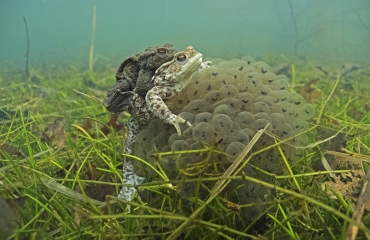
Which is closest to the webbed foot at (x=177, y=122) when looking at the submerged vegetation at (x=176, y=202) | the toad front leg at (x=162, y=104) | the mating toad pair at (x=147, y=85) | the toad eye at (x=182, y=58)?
the toad front leg at (x=162, y=104)

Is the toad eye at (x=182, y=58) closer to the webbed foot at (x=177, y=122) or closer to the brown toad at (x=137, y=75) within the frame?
the brown toad at (x=137, y=75)

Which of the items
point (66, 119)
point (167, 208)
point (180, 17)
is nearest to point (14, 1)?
point (180, 17)

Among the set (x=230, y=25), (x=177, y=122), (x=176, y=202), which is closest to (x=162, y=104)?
(x=177, y=122)

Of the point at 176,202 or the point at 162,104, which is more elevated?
the point at 162,104

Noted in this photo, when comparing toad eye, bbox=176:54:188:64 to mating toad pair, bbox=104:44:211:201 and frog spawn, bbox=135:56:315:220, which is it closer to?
mating toad pair, bbox=104:44:211:201

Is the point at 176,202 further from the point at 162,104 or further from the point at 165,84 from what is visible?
the point at 165,84

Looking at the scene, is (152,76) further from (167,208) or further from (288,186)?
(288,186)
